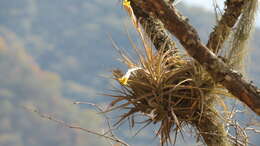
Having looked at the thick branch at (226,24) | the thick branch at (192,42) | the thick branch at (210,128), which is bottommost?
the thick branch at (210,128)

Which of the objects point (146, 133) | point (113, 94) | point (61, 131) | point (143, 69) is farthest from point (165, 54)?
point (61, 131)

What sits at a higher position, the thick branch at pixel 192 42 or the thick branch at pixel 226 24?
the thick branch at pixel 226 24

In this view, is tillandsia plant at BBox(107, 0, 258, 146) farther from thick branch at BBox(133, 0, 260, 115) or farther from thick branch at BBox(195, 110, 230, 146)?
thick branch at BBox(133, 0, 260, 115)

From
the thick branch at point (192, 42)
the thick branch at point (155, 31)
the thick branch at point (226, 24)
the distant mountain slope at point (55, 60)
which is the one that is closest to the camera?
the thick branch at point (192, 42)

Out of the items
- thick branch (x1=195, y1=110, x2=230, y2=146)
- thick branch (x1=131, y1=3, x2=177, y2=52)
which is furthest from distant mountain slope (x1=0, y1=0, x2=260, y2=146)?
thick branch (x1=195, y1=110, x2=230, y2=146)

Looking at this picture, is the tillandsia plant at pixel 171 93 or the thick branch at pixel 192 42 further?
the tillandsia plant at pixel 171 93

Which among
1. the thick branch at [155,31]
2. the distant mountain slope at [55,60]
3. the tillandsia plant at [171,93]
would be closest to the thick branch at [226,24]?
the tillandsia plant at [171,93]

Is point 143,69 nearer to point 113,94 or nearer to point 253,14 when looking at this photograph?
point 113,94

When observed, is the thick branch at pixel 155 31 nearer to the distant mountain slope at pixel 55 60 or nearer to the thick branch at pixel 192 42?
the thick branch at pixel 192 42
